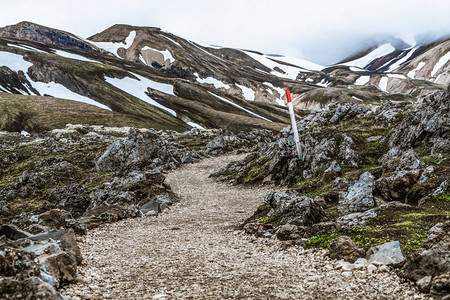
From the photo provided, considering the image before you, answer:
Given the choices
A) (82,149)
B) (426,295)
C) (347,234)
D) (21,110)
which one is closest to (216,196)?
(347,234)

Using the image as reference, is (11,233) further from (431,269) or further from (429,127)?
(429,127)

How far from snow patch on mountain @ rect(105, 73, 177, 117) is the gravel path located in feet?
435

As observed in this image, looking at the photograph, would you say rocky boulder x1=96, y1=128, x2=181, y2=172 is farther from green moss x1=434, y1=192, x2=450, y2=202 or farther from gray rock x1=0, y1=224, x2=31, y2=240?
green moss x1=434, y1=192, x2=450, y2=202

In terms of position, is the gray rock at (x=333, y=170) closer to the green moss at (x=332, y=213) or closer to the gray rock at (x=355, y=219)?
the green moss at (x=332, y=213)

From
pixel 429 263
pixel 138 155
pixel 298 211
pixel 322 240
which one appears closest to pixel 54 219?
pixel 298 211

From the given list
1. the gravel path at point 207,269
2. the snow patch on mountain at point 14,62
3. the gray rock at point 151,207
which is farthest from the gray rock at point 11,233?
the snow patch on mountain at point 14,62

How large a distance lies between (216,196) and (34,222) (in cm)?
1674

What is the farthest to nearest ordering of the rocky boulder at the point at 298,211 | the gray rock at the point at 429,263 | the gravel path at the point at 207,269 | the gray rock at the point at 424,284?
1. the rocky boulder at the point at 298,211
2. the gravel path at the point at 207,269
3. the gray rock at the point at 429,263
4. the gray rock at the point at 424,284

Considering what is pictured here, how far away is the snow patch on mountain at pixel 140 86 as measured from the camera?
160625 millimetres

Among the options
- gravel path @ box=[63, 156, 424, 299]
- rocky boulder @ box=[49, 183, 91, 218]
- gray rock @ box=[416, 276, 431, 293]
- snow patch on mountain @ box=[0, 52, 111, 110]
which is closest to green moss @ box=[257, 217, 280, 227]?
gravel path @ box=[63, 156, 424, 299]

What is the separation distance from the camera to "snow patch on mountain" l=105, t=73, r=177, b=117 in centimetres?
16062

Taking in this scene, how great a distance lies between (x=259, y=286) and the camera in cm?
1060

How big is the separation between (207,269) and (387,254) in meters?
6.35

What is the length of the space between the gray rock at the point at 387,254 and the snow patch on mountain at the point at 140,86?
463 feet
